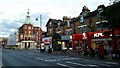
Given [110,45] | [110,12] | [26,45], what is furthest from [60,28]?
[26,45]

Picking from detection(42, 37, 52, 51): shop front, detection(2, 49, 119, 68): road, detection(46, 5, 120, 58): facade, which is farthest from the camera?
detection(42, 37, 52, 51): shop front

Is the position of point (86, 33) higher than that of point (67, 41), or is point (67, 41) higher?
point (86, 33)

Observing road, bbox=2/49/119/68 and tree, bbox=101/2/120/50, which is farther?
tree, bbox=101/2/120/50

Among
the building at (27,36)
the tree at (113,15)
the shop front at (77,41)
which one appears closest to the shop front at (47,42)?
the shop front at (77,41)

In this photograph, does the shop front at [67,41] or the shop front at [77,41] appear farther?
the shop front at [67,41]

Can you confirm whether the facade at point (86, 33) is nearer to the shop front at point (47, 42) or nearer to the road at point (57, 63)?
the shop front at point (47, 42)

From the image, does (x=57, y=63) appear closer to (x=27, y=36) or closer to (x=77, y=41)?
(x=77, y=41)

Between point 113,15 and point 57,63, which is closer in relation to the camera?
point 57,63

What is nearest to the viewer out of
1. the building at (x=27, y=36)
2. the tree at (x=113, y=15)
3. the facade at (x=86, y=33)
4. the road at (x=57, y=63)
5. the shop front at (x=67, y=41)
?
the road at (x=57, y=63)

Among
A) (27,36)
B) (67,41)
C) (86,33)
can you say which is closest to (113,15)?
(86,33)

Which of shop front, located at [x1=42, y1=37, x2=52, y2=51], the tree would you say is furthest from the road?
shop front, located at [x1=42, y1=37, x2=52, y2=51]

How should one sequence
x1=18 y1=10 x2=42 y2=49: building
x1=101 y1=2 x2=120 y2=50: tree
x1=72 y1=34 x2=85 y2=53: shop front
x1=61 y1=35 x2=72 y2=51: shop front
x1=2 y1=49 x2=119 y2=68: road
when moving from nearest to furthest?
1. x1=2 y1=49 x2=119 y2=68: road
2. x1=101 y1=2 x2=120 y2=50: tree
3. x1=72 y1=34 x2=85 y2=53: shop front
4. x1=61 y1=35 x2=72 y2=51: shop front
5. x1=18 y1=10 x2=42 y2=49: building

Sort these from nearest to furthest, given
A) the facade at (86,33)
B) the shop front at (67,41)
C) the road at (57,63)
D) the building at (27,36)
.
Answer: the road at (57,63) < the facade at (86,33) < the shop front at (67,41) < the building at (27,36)

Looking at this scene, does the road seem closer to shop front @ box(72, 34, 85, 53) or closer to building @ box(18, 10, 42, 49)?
shop front @ box(72, 34, 85, 53)
